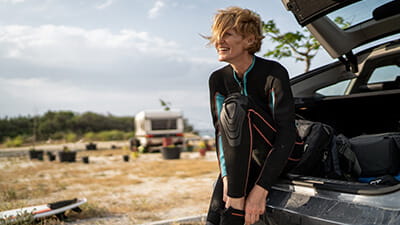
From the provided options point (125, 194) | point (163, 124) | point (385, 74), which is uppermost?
point (385, 74)

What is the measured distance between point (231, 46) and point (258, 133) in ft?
1.58

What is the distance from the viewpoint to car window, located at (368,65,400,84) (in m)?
2.64

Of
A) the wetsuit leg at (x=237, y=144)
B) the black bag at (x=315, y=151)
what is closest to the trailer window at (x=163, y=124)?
the black bag at (x=315, y=151)

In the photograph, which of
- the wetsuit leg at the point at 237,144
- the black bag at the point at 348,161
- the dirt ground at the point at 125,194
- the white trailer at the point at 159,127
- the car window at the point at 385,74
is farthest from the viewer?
the white trailer at the point at 159,127

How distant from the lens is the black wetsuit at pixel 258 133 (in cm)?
158

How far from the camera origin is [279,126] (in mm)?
1663

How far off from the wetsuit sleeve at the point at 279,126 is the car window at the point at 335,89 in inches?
43.1

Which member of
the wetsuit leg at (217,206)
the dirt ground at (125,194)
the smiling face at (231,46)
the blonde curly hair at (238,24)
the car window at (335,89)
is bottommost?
the dirt ground at (125,194)

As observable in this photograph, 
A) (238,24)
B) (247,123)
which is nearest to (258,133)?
(247,123)

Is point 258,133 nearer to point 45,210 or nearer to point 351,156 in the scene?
point 351,156

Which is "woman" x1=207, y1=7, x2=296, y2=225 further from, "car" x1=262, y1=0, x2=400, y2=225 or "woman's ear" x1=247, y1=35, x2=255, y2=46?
"car" x1=262, y1=0, x2=400, y2=225

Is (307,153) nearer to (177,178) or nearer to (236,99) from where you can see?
(236,99)

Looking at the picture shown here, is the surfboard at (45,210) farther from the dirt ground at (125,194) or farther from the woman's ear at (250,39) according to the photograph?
the woman's ear at (250,39)

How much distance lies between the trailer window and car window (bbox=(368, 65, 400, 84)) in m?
13.1
